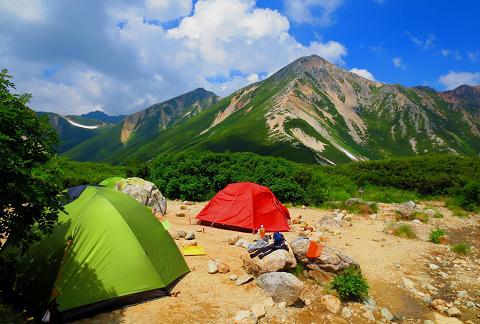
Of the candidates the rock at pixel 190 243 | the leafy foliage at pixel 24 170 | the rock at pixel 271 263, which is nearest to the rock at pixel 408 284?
the rock at pixel 271 263

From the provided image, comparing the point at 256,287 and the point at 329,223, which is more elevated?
the point at 329,223

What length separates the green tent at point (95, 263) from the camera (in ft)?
26.5

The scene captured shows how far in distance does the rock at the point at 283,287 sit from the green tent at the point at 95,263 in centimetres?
260

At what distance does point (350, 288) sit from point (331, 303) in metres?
0.75

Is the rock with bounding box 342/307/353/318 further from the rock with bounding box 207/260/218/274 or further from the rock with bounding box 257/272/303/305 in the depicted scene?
the rock with bounding box 207/260/218/274

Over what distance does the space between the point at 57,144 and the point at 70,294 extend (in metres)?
3.45

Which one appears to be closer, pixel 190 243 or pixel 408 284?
pixel 408 284

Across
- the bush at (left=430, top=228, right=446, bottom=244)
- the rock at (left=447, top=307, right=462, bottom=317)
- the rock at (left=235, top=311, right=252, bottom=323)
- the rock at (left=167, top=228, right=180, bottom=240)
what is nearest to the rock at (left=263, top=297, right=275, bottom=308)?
the rock at (left=235, top=311, right=252, bottom=323)

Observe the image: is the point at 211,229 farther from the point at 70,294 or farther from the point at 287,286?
the point at 70,294

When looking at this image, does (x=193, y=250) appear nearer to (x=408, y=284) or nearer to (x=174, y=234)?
(x=174, y=234)

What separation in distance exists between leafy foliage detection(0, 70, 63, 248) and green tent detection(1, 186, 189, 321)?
5.72 ft

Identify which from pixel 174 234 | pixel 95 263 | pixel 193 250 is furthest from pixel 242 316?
pixel 174 234

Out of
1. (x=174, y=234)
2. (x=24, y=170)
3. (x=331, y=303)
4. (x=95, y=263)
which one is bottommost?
(x=331, y=303)

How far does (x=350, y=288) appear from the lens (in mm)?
9617
